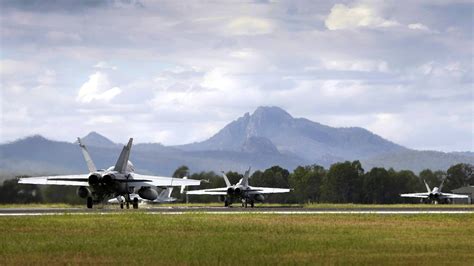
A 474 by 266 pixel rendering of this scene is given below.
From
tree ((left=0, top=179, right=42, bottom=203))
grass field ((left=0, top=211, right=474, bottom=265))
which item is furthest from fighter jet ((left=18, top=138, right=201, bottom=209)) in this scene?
grass field ((left=0, top=211, right=474, bottom=265))

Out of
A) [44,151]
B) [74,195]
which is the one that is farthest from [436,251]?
[44,151]

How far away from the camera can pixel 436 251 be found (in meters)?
37.0

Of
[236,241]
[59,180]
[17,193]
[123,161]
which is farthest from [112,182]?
[236,241]

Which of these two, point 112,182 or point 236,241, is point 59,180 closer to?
point 112,182

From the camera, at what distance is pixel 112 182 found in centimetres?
8650

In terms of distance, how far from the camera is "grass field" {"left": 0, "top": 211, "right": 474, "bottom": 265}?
33.8 meters

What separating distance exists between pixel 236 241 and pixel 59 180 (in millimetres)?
47026

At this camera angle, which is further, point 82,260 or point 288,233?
point 288,233

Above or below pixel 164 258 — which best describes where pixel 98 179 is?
above

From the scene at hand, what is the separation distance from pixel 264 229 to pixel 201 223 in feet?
21.8

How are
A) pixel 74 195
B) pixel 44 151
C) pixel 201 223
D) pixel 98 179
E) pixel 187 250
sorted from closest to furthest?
A: pixel 187 250 → pixel 201 223 → pixel 98 179 → pixel 74 195 → pixel 44 151

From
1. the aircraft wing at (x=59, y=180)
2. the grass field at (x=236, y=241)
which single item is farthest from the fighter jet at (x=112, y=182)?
the grass field at (x=236, y=241)

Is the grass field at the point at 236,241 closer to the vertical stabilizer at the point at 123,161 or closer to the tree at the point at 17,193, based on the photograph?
the vertical stabilizer at the point at 123,161

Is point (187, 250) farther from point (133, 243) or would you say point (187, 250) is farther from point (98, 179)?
point (98, 179)
